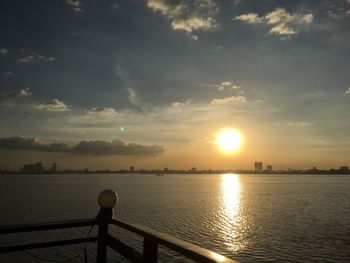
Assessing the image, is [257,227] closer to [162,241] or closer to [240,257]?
[240,257]

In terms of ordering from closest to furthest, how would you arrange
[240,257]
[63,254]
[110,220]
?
[110,220] < [63,254] < [240,257]

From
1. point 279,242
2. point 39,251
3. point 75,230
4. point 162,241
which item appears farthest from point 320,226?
point 162,241

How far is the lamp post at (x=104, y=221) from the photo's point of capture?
7.12 m

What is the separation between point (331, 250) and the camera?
25.2 meters

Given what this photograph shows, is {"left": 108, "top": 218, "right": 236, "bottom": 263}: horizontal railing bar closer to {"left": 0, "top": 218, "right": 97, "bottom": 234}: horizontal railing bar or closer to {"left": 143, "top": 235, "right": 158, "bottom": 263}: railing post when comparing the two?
{"left": 143, "top": 235, "right": 158, "bottom": 263}: railing post

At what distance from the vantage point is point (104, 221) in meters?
7.13

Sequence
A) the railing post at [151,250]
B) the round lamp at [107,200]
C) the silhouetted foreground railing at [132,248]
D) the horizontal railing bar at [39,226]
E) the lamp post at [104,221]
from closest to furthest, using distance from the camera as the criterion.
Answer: the silhouetted foreground railing at [132,248]
the railing post at [151,250]
the horizontal railing bar at [39,226]
the lamp post at [104,221]
the round lamp at [107,200]

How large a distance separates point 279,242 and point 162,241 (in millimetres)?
26639

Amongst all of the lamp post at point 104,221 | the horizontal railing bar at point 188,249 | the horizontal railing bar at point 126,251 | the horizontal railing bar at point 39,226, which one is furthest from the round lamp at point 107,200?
the horizontal railing bar at point 188,249

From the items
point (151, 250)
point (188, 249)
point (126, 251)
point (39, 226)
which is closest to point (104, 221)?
point (39, 226)

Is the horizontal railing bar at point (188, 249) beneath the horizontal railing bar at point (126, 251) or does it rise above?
above

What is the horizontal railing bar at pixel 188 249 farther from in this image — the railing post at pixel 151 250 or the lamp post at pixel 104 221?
the lamp post at pixel 104 221

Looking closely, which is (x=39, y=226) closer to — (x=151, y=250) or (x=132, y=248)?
(x=132, y=248)

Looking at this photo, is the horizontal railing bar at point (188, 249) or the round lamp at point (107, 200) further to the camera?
the round lamp at point (107, 200)
